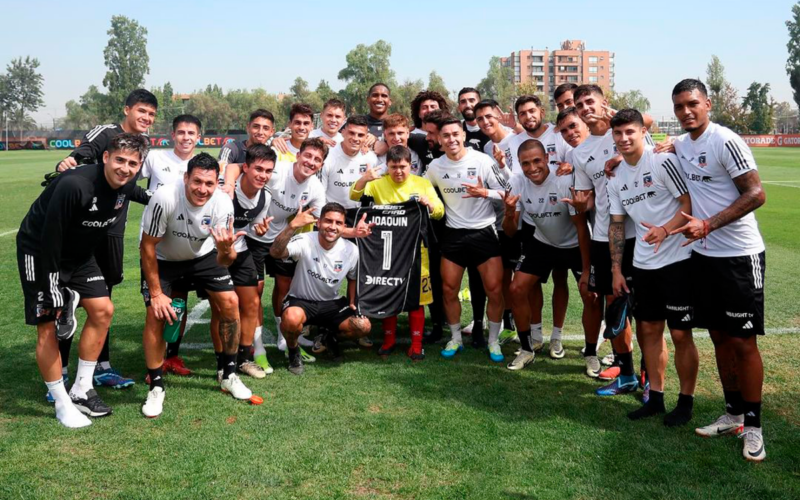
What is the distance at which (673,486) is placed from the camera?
12.5ft

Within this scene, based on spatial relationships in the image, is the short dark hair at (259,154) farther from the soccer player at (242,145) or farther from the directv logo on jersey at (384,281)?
the directv logo on jersey at (384,281)

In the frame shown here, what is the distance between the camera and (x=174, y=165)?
6172 millimetres

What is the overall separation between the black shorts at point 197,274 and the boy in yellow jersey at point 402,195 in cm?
177

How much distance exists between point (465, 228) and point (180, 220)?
9.28 ft

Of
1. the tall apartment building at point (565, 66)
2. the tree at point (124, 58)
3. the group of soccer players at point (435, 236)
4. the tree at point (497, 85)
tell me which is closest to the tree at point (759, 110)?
the tree at point (497, 85)

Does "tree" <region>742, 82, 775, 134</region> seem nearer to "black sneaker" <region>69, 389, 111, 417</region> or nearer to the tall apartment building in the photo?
"black sneaker" <region>69, 389, 111, 417</region>

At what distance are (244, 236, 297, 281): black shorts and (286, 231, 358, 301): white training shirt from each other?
29cm

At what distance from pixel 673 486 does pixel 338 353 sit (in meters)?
3.51

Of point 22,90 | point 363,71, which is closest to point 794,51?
point 363,71

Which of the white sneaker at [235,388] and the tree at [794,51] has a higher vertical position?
the tree at [794,51]

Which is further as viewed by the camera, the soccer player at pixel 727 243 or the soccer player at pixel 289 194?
the soccer player at pixel 289 194

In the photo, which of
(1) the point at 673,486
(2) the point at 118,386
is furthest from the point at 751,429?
(2) the point at 118,386

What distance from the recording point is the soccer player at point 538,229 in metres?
6.11

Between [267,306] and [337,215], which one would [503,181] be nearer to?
[337,215]
